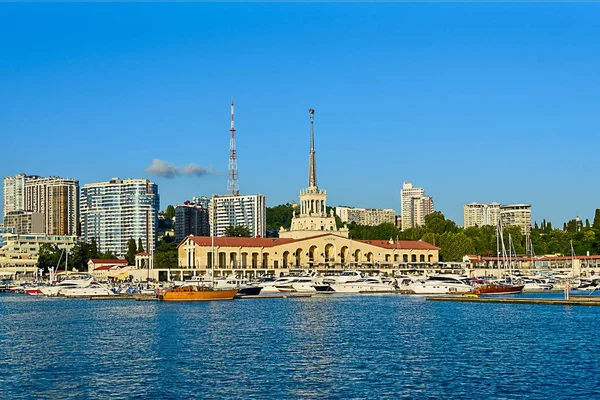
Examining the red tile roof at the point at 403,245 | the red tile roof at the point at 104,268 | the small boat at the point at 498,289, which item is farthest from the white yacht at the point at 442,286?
the red tile roof at the point at 104,268

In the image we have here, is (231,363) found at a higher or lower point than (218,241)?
lower

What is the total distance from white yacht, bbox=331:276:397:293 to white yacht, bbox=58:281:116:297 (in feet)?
85.0

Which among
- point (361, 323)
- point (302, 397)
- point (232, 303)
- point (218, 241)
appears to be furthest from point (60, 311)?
point (218, 241)

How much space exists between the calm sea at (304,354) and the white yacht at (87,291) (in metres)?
27.6

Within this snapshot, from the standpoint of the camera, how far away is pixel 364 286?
10812cm

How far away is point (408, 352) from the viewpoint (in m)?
44.1

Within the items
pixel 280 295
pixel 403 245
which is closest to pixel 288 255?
pixel 403 245

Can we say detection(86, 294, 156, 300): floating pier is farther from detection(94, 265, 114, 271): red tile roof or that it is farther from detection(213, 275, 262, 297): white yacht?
detection(94, 265, 114, 271): red tile roof

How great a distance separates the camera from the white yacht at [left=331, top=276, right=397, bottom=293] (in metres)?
106

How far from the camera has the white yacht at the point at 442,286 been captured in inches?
3728

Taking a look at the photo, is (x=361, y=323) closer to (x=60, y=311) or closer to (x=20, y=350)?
(x=20, y=350)

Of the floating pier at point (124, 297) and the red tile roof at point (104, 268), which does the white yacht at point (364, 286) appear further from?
the red tile roof at point (104, 268)

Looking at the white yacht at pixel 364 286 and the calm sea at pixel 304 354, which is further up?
the white yacht at pixel 364 286

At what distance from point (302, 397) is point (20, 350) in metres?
19.7
